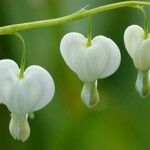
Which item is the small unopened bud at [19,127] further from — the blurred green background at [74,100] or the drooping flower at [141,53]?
the blurred green background at [74,100]

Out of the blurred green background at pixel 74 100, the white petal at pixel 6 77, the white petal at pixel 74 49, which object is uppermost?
the white petal at pixel 74 49

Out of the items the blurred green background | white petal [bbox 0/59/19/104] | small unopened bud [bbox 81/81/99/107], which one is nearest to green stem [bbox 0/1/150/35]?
white petal [bbox 0/59/19/104]

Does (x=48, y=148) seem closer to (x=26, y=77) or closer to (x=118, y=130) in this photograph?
(x=118, y=130)

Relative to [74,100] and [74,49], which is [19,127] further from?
[74,100]

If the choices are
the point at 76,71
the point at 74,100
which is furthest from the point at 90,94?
the point at 74,100

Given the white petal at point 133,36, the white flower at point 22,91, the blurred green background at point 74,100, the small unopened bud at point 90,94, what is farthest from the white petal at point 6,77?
the blurred green background at point 74,100

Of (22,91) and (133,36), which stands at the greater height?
(133,36)

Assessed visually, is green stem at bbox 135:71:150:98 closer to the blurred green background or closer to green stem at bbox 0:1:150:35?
green stem at bbox 0:1:150:35
